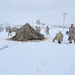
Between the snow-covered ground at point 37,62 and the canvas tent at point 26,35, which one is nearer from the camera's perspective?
the snow-covered ground at point 37,62

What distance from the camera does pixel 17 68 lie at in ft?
25.8

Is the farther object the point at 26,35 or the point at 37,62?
the point at 26,35

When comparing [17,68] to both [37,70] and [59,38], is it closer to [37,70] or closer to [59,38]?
[37,70]

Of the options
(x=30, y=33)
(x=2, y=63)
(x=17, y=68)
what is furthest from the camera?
(x=30, y=33)

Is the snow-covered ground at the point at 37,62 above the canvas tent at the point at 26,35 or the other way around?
the other way around

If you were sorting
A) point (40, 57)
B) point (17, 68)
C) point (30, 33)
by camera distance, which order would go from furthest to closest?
point (30, 33), point (40, 57), point (17, 68)

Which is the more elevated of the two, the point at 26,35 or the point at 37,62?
the point at 26,35

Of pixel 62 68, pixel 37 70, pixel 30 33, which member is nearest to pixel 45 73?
pixel 37 70

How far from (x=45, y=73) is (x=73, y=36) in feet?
30.2

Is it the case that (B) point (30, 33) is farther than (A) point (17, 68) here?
Yes

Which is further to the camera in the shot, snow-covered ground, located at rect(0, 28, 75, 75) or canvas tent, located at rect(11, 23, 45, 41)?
canvas tent, located at rect(11, 23, 45, 41)

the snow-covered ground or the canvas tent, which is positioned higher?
the canvas tent

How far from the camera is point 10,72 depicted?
7422 mm

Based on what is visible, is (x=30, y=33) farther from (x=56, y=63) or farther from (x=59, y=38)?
(x=56, y=63)
